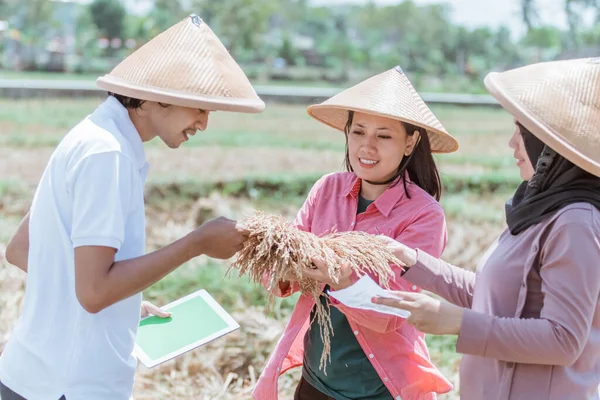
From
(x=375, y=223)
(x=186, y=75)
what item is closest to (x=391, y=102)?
(x=375, y=223)

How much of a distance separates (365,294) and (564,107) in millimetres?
690

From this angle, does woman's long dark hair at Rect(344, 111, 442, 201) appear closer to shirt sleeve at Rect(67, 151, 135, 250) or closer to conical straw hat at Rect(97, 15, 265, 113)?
conical straw hat at Rect(97, 15, 265, 113)

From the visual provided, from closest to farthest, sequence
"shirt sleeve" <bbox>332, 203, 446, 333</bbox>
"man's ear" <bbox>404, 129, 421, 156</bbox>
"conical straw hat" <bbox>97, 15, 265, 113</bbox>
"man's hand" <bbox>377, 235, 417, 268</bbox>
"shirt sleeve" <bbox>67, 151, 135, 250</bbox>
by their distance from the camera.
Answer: "shirt sleeve" <bbox>67, 151, 135, 250</bbox>
"conical straw hat" <bbox>97, 15, 265, 113</bbox>
"man's hand" <bbox>377, 235, 417, 268</bbox>
"shirt sleeve" <bbox>332, 203, 446, 333</bbox>
"man's ear" <bbox>404, 129, 421, 156</bbox>

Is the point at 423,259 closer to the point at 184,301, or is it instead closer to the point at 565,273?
the point at 565,273

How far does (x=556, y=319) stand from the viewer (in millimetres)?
1776

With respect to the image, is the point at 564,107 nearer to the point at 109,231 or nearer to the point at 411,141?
the point at 411,141

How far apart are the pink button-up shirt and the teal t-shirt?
0.22 ft

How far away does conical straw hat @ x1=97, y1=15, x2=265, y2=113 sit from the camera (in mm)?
1807

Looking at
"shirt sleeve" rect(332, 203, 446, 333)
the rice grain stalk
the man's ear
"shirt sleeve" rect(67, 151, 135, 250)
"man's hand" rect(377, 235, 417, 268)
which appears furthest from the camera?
the man's ear

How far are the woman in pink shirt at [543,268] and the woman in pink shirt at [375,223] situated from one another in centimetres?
35

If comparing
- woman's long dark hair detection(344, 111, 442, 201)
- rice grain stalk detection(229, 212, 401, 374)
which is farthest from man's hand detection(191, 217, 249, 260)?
woman's long dark hair detection(344, 111, 442, 201)

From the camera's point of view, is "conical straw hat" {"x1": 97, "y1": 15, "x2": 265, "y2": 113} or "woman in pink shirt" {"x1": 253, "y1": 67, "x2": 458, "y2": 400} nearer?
"conical straw hat" {"x1": 97, "y1": 15, "x2": 265, "y2": 113}

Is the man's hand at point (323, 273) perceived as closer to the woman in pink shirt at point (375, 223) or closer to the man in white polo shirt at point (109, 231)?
the woman in pink shirt at point (375, 223)

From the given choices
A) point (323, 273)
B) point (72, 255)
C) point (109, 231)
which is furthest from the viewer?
point (323, 273)
